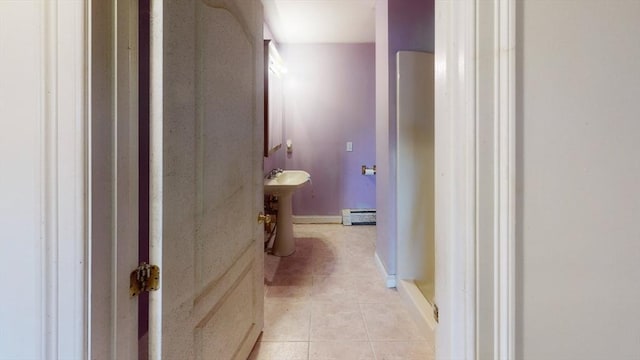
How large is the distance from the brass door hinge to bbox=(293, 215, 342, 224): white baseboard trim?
3.93m

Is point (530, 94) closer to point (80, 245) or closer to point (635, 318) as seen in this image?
point (635, 318)

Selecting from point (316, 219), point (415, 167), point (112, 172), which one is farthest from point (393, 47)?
point (316, 219)

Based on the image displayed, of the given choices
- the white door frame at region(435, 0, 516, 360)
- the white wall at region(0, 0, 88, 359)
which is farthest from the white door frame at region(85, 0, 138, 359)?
the white door frame at region(435, 0, 516, 360)

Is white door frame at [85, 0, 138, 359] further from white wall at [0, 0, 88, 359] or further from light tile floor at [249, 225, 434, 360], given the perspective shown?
light tile floor at [249, 225, 434, 360]

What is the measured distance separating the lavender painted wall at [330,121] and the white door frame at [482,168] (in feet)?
13.4

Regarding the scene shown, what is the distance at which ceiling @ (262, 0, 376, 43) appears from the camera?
3352 mm

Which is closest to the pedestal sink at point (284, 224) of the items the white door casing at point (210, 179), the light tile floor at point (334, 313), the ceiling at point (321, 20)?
the light tile floor at point (334, 313)

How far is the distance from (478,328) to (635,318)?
318mm

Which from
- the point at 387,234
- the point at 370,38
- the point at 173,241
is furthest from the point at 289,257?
the point at 370,38

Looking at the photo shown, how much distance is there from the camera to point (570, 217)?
2.10ft

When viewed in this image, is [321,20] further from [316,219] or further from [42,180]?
[42,180]

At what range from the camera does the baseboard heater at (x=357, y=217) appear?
15.2ft

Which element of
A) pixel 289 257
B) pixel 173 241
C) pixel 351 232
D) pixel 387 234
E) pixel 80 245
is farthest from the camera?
pixel 351 232

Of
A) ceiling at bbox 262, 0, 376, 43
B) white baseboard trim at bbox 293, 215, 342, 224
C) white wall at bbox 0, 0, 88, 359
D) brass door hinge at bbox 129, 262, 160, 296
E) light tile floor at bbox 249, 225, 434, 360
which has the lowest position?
light tile floor at bbox 249, 225, 434, 360
